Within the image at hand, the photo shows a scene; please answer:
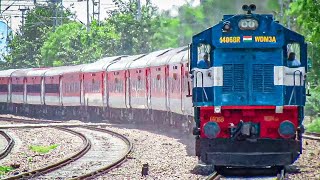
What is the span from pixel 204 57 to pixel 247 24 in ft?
3.71

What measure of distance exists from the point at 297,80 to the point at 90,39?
5387 cm

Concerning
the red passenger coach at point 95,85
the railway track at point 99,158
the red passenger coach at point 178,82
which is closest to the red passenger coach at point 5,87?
the red passenger coach at point 95,85

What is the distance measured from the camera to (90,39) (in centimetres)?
6694

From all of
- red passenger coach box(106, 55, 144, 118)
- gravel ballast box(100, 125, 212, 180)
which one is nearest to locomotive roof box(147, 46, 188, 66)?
gravel ballast box(100, 125, 212, 180)

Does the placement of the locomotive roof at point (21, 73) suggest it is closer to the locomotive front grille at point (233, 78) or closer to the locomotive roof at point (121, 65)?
the locomotive roof at point (121, 65)

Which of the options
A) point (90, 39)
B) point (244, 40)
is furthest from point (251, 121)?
point (90, 39)

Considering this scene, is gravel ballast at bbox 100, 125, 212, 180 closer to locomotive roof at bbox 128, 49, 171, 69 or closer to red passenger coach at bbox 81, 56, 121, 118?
locomotive roof at bbox 128, 49, 171, 69

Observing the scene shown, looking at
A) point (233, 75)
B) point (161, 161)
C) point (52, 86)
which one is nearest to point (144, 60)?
point (161, 161)

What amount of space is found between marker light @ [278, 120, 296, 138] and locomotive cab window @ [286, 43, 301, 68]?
1.19 meters

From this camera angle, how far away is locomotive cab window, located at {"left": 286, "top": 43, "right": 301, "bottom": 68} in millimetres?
13976

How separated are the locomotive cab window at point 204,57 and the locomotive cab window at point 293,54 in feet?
5.15

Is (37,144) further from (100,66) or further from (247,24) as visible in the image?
(247,24)

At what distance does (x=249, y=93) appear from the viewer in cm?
1400

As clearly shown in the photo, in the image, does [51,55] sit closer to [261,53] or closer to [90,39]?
[90,39]
